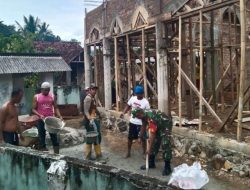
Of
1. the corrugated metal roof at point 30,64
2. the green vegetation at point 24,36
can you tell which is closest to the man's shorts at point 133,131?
the corrugated metal roof at point 30,64

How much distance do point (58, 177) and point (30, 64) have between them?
1330 cm

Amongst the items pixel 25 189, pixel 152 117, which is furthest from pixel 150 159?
pixel 25 189

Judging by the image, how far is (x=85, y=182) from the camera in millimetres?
3713

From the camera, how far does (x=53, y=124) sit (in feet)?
23.7

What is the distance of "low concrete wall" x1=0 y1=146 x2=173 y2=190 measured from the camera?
3285mm

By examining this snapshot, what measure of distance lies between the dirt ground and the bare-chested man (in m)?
1.92

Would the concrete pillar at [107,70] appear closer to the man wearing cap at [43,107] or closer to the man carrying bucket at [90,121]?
the man carrying bucket at [90,121]

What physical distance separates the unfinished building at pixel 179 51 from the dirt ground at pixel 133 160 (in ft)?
2.96

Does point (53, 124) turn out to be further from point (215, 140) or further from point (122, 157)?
point (215, 140)

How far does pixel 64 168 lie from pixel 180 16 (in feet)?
17.7

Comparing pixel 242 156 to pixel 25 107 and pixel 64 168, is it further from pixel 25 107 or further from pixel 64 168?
pixel 25 107

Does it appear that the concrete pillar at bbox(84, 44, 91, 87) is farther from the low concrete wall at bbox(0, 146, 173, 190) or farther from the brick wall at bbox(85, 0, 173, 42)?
the low concrete wall at bbox(0, 146, 173, 190)

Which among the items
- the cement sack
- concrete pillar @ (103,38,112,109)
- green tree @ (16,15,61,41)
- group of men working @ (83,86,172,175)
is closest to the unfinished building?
concrete pillar @ (103,38,112,109)

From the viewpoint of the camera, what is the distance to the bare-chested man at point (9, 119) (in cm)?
661
